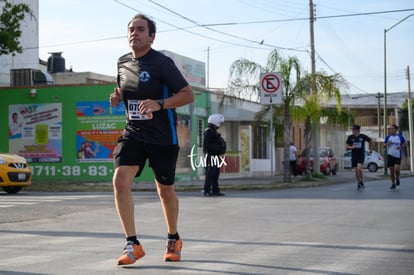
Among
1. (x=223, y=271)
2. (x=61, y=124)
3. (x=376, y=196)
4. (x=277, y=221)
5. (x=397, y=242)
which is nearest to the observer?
(x=223, y=271)

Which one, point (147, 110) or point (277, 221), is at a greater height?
point (147, 110)

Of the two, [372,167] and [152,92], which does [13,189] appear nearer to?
[152,92]

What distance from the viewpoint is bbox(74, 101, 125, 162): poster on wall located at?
80.6 ft

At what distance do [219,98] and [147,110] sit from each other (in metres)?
22.0

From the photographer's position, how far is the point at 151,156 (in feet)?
21.4

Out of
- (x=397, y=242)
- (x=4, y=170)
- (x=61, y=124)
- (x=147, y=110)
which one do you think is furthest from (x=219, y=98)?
(x=147, y=110)

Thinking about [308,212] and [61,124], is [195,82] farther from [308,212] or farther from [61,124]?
[308,212]

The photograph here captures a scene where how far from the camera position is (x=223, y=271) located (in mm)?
6156

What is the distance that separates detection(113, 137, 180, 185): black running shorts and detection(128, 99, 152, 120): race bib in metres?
0.21

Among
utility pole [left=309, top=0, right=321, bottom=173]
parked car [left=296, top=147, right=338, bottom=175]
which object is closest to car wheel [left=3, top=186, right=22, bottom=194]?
utility pole [left=309, top=0, right=321, bottom=173]

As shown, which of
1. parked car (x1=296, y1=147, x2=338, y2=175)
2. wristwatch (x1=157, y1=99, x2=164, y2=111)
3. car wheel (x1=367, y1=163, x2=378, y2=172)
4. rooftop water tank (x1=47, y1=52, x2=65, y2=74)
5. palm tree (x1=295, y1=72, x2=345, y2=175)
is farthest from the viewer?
car wheel (x1=367, y1=163, x2=378, y2=172)

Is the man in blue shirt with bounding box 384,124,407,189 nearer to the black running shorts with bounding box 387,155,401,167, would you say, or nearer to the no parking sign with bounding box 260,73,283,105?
the black running shorts with bounding box 387,155,401,167

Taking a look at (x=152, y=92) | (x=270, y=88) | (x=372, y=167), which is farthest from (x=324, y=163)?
(x=152, y=92)

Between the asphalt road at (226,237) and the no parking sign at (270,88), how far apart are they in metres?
7.77
